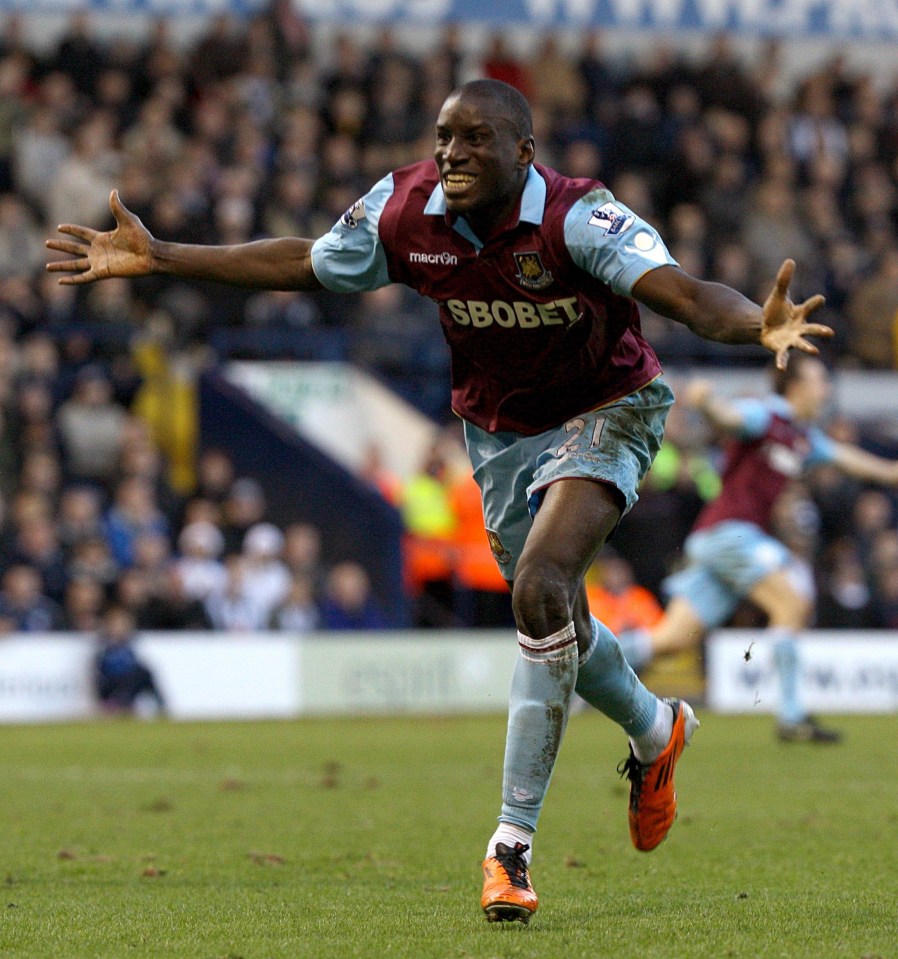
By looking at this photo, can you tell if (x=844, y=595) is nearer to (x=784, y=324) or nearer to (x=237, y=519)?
(x=237, y=519)

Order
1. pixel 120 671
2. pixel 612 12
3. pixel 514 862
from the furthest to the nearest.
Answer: pixel 612 12, pixel 120 671, pixel 514 862

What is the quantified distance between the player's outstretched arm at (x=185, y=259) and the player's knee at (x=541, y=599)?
1.30m

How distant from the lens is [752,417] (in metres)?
12.0

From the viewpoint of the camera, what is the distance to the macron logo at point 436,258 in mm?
5824

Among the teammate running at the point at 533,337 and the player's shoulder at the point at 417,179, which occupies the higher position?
the player's shoulder at the point at 417,179

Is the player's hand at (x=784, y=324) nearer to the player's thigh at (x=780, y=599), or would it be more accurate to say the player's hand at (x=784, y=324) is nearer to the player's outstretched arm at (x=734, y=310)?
the player's outstretched arm at (x=734, y=310)

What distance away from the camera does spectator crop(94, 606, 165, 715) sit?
1566 cm

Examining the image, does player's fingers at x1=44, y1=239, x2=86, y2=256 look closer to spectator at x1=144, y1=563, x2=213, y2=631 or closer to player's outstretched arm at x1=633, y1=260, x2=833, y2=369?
player's outstretched arm at x1=633, y1=260, x2=833, y2=369

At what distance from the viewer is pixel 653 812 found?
247 inches

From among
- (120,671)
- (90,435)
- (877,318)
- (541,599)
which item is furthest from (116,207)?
(877,318)

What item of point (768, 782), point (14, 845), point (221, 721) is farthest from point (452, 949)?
point (221, 721)

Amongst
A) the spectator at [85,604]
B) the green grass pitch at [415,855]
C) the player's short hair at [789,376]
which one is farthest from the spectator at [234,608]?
the player's short hair at [789,376]

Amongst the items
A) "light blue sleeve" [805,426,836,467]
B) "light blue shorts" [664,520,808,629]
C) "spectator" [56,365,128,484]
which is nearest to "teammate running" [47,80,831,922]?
"light blue shorts" [664,520,808,629]

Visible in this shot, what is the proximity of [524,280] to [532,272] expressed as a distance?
37 mm
